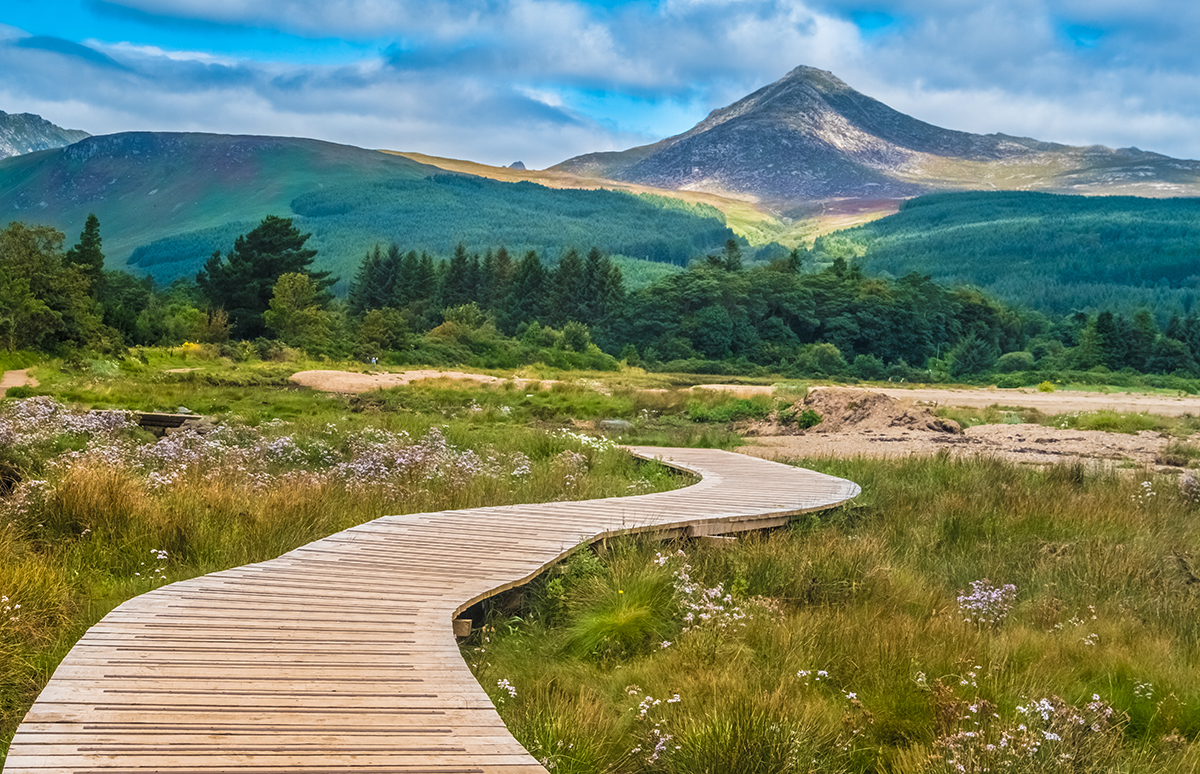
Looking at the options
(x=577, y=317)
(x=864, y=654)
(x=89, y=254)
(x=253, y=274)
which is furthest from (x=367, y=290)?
(x=864, y=654)

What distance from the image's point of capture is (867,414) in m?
23.5

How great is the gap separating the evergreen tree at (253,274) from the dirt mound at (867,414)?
43.5 metres

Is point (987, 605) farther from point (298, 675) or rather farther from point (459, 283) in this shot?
point (459, 283)

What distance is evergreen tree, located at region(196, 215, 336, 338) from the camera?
2366 inches

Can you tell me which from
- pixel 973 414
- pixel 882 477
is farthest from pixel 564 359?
pixel 882 477

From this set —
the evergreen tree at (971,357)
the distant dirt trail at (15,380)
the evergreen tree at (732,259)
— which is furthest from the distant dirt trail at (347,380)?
the evergreen tree at (732,259)

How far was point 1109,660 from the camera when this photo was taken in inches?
239

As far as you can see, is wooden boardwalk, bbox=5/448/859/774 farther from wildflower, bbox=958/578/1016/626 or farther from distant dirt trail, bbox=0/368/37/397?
distant dirt trail, bbox=0/368/37/397

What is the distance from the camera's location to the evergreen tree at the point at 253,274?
6009 centimetres

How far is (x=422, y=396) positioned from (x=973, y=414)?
1621 cm

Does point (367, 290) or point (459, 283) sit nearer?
point (367, 290)

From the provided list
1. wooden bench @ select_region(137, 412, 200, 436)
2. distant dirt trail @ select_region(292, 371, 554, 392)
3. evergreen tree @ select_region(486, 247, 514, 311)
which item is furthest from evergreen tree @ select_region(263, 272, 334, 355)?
wooden bench @ select_region(137, 412, 200, 436)

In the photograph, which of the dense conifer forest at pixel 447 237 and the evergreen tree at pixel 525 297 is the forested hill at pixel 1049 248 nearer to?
the dense conifer forest at pixel 447 237

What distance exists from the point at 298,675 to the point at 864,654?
3299 mm
